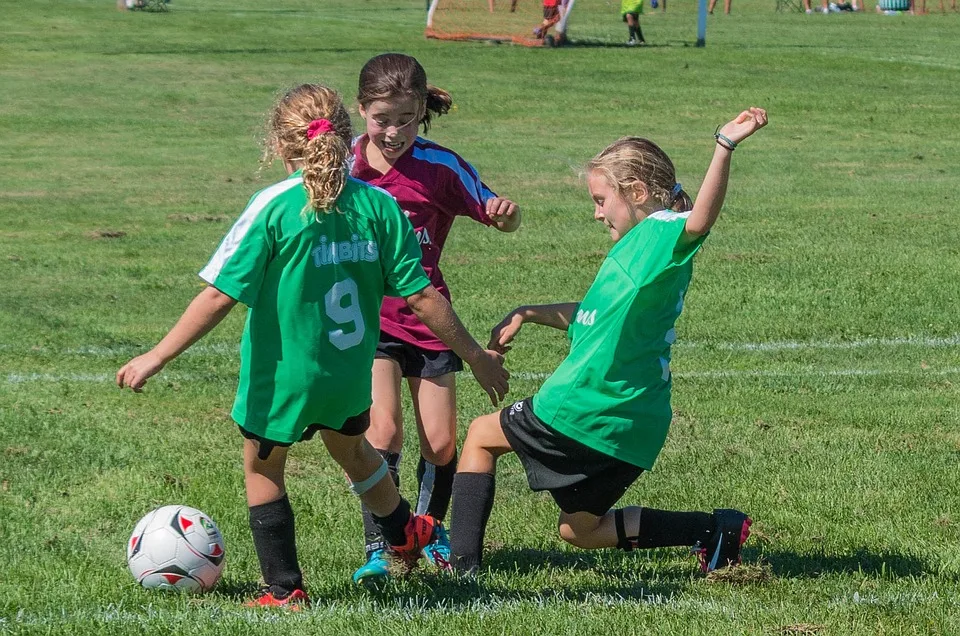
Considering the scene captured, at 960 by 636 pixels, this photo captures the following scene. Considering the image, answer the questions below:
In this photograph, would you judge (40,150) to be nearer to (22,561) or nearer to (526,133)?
(526,133)

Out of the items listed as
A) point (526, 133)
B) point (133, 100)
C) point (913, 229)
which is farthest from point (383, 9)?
point (913, 229)

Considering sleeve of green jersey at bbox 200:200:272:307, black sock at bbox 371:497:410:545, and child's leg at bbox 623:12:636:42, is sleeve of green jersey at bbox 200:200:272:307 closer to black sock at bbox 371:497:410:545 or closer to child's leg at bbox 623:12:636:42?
black sock at bbox 371:497:410:545

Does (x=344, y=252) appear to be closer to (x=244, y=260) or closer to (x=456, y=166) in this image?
(x=244, y=260)

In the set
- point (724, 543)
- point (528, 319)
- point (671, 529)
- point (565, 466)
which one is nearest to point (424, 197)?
point (528, 319)

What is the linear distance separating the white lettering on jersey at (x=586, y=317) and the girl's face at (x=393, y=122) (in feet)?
3.35

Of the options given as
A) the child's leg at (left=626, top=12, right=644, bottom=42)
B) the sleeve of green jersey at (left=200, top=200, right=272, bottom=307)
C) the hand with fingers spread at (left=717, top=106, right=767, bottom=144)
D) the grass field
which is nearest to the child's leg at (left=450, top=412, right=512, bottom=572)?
the grass field

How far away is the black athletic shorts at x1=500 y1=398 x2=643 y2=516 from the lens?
4.35 meters

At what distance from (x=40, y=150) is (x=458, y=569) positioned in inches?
580

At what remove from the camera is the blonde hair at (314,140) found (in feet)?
13.3

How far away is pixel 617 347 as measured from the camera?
4258 mm

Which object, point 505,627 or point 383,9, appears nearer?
point 505,627

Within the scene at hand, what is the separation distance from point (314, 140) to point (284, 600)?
1.50 meters

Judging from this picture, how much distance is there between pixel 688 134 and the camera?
1909 cm

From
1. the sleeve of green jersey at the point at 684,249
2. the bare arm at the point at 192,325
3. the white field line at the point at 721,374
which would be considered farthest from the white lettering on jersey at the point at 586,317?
the white field line at the point at 721,374
